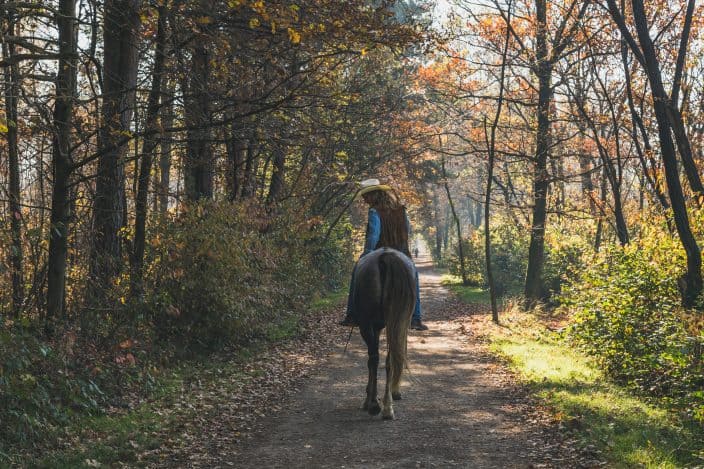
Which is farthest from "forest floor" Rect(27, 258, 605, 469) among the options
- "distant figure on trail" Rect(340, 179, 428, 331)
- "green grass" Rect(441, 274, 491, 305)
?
"green grass" Rect(441, 274, 491, 305)

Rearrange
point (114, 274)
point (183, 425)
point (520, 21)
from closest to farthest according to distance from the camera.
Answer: point (183, 425) → point (114, 274) → point (520, 21)

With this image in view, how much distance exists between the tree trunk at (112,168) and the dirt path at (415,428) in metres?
3.63

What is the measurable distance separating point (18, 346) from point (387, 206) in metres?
4.58

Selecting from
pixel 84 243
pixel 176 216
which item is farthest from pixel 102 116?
pixel 176 216

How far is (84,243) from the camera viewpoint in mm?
10414

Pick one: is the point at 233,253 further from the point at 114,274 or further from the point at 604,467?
the point at 604,467

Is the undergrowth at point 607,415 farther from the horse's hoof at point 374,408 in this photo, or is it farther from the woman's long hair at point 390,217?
the woman's long hair at point 390,217

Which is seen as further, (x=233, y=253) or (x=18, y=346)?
(x=233, y=253)

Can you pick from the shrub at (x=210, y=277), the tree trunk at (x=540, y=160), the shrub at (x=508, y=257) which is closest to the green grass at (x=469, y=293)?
the shrub at (x=508, y=257)

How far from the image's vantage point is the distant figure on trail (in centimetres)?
838

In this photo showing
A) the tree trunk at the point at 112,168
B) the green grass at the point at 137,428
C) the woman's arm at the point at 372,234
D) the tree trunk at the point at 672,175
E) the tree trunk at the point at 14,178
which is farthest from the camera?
the tree trunk at the point at 112,168

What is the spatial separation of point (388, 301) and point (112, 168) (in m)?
5.22

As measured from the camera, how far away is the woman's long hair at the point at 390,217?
8.46 m

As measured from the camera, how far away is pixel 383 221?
8516 millimetres
